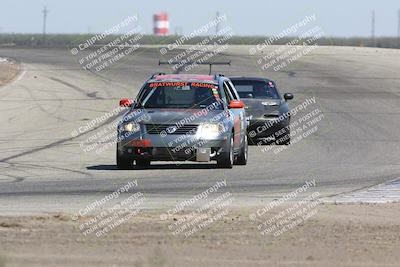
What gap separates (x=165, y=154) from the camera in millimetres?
18000

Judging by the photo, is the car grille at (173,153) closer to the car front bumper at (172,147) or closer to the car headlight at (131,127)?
the car front bumper at (172,147)

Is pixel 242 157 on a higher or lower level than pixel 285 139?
higher

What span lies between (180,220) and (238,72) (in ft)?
108

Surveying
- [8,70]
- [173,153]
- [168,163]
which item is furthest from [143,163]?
[8,70]

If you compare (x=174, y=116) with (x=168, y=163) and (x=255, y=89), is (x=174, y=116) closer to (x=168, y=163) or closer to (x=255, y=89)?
(x=168, y=163)

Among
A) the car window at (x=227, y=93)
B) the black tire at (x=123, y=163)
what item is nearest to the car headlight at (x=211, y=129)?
the car window at (x=227, y=93)

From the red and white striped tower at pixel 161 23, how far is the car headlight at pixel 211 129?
131298mm

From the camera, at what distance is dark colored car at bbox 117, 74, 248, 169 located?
18031 mm

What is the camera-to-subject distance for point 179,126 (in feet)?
59.2

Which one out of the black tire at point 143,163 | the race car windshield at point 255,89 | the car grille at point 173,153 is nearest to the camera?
the car grille at point 173,153

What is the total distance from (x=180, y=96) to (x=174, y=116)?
90 centimetres

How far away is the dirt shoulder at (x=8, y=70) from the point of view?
38875 millimetres

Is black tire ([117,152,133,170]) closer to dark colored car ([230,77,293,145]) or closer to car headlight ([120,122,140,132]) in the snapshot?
car headlight ([120,122,140,132])

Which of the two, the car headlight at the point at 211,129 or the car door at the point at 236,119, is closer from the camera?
the car headlight at the point at 211,129
